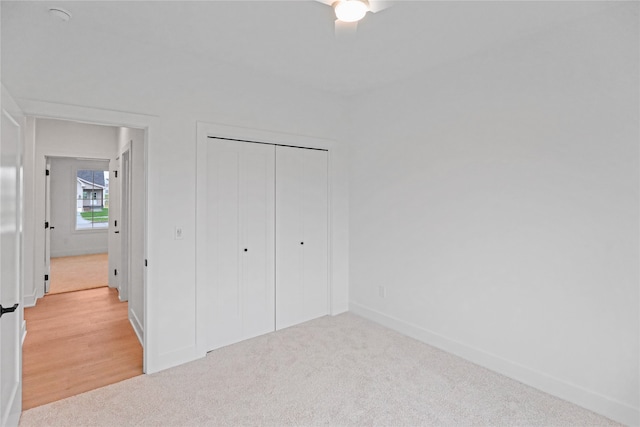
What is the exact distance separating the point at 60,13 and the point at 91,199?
7464mm

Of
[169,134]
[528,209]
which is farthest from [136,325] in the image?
[528,209]

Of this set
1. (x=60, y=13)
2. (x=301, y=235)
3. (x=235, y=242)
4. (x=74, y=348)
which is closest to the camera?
(x=60, y=13)

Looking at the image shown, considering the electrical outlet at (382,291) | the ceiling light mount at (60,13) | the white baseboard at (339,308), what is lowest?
the white baseboard at (339,308)

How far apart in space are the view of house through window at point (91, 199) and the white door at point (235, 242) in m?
6.54

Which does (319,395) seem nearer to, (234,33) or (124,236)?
(234,33)

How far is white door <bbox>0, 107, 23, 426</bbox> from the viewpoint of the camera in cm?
169

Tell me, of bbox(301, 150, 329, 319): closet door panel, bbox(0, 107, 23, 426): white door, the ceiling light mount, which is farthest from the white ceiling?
bbox(301, 150, 329, 319): closet door panel

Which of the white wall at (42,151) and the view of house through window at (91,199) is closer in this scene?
the white wall at (42,151)

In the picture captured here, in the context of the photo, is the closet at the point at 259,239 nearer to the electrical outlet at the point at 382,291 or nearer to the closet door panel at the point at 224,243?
the closet door panel at the point at 224,243

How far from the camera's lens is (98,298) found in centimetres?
474

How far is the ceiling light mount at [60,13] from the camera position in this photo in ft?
7.11

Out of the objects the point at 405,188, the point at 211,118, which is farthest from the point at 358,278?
the point at 211,118

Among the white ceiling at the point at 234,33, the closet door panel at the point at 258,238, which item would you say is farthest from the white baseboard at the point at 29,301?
the white ceiling at the point at 234,33

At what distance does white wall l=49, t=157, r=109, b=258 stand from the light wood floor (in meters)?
4.19
